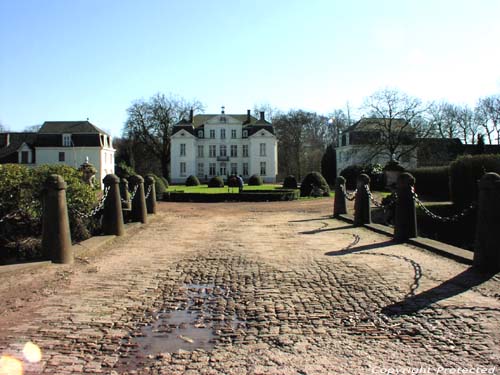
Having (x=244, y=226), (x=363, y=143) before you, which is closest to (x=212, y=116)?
(x=363, y=143)

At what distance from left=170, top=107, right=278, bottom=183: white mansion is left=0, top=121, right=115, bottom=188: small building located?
37.3 feet

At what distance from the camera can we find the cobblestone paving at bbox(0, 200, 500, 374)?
4008 mm

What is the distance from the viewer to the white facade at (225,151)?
72.3 meters

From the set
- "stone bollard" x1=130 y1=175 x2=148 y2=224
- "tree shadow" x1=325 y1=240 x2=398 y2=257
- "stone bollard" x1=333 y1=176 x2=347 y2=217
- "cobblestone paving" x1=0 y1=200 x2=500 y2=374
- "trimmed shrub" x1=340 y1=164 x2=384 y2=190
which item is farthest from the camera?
"trimmed shrub" x1=340 y1=164 x2=384 y2=190

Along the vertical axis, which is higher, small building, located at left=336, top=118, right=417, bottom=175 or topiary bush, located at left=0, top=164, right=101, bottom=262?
small building, located at left=336, top=118, right=417, bottom=175

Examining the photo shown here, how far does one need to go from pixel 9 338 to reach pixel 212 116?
242 ft

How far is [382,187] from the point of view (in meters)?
38.1

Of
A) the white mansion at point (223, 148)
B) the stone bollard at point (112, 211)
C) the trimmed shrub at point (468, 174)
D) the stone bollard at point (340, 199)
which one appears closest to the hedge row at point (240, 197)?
the stone bollard at point (340, 199)

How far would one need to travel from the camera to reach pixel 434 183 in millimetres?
32000

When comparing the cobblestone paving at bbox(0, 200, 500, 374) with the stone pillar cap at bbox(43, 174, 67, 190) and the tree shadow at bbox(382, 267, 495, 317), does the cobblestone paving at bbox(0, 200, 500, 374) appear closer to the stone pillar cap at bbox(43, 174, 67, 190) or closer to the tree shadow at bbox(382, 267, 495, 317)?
the tree shadow at bbox(382, 267, 495, 317)

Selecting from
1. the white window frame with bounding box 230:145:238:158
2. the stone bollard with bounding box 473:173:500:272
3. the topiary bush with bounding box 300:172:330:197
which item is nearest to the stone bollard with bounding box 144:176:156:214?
the stone bollard with bounding box 473:173:500:272

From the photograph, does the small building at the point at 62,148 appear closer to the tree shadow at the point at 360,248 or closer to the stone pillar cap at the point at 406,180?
the stone pillar cap at the point at 406,180

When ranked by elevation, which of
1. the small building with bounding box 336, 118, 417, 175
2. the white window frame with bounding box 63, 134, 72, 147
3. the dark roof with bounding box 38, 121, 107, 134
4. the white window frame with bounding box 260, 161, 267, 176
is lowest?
the white window frame with bounding box 260, 161, 267, 176

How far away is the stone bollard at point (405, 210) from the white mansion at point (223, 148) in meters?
61.7
